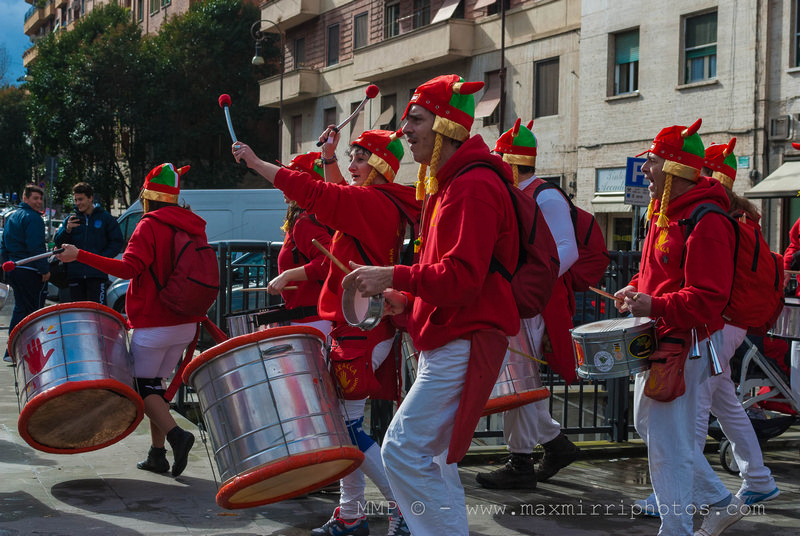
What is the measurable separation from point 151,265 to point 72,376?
0.98 meters

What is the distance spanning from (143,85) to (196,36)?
2995 millimetres

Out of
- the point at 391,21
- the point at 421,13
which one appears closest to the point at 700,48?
the point at 421,13

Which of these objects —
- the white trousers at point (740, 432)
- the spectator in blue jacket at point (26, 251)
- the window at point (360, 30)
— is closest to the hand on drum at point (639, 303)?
the white trousers at point (740, 432)

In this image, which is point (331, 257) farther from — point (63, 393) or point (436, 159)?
point (63, 393)

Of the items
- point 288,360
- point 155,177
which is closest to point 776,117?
point 155,177

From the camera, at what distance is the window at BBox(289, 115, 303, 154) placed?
38594mm

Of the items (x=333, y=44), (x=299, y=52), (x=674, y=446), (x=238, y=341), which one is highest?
(x=299, y=52)

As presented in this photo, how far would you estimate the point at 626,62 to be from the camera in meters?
24.2

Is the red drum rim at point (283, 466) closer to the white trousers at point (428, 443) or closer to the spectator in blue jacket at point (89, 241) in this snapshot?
the white trousers at point (428, 443)

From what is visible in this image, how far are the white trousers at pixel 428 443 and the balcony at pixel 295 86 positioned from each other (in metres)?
33.8

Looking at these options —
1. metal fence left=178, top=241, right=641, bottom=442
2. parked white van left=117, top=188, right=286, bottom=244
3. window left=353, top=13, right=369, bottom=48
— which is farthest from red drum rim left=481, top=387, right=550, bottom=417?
window left=353, top=13, right=369, bottom=48

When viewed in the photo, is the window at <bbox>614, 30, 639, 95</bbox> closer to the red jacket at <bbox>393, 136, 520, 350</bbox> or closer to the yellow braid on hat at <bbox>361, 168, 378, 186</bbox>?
the yellow braid on hat at <bbox>361, 168, 378, 186</bbox>

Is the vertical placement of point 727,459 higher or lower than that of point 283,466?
lower

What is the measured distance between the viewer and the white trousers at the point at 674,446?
4.38 metres
